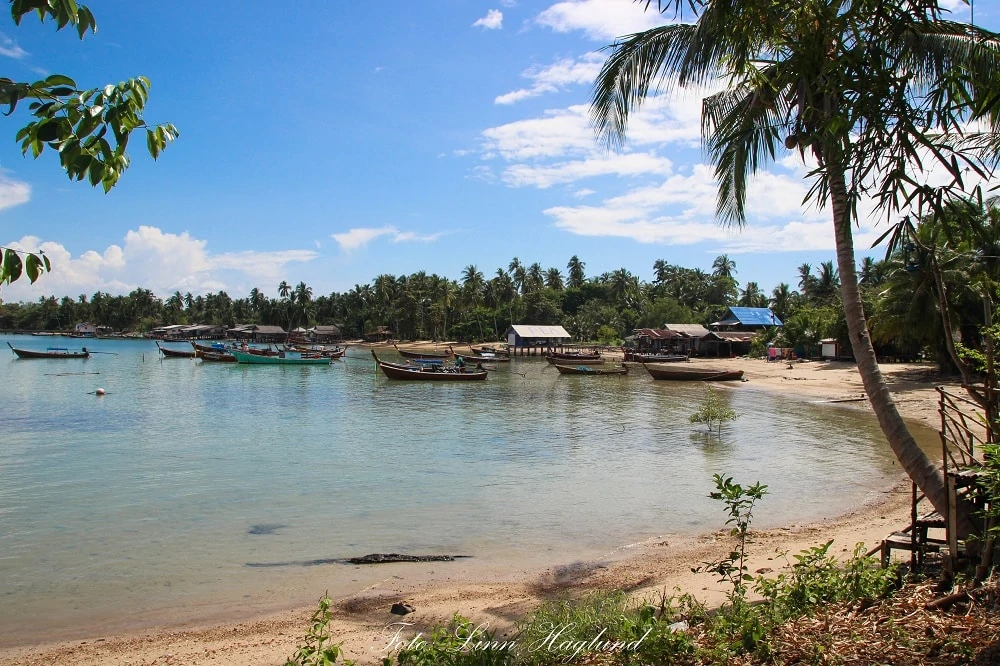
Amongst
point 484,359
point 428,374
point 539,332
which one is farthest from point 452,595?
point 539,332

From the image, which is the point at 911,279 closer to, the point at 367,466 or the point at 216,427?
the point at 367,466

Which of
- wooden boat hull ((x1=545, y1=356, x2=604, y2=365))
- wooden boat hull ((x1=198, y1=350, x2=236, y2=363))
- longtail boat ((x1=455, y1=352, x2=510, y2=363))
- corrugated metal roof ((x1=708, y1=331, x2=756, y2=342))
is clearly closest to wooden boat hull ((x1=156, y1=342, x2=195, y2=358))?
wooden boat hull ((x1=198, y1=350, x2=236, y2=363))

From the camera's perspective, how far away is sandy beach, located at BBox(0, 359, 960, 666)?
6.06m

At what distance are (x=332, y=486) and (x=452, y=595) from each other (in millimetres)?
6404

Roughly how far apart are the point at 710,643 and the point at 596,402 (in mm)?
25308

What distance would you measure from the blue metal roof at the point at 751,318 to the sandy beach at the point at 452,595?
4952 cm

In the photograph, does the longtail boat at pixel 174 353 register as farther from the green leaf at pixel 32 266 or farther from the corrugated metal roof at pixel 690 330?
the green leaf at pixel 32 266

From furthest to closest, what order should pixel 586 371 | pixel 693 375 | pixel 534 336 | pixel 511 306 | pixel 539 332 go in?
pixel 511 306 → pixel 539 332 → pixel 534 336 → pixel 586 371 → pixel 693 375

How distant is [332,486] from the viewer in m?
13.1

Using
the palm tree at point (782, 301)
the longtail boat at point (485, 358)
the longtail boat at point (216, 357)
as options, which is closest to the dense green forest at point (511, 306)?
the palm tree at point (782, 301)

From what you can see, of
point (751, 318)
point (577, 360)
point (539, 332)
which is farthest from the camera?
point (539, 332)

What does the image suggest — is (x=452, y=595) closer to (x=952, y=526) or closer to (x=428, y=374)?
(x=952, y=526)

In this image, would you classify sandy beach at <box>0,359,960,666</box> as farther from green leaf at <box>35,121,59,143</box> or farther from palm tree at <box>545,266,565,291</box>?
palm tree at <box>545,266,565,291</box>

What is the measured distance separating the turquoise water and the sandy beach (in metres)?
0.53
